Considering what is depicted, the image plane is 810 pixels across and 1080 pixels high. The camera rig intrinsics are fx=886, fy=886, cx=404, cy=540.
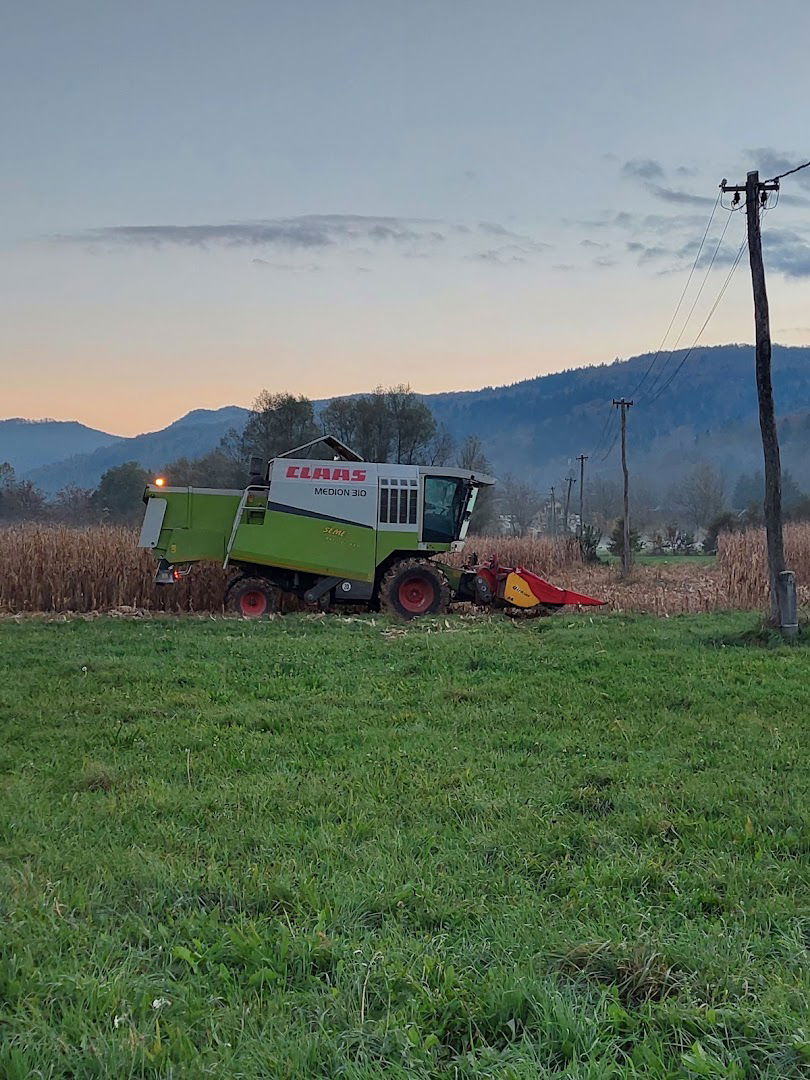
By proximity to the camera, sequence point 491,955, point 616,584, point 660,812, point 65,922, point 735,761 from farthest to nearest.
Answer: point 616,584, point 735,761, point 660,812, point 65,922, point 491,955

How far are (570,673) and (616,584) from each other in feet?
58.0

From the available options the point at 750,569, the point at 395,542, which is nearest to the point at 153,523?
the point at 395,542

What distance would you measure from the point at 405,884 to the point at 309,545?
37.6 feet

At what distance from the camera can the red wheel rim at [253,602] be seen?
15.3 m

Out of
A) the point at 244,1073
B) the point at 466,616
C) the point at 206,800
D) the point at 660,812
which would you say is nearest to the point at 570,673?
the point at 660,812

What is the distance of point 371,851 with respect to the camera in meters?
4.15

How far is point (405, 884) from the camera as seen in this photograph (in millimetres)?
3750

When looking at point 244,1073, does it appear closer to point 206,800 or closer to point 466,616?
point 206,800

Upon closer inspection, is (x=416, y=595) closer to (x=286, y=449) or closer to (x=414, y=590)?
(x=414, y=590)

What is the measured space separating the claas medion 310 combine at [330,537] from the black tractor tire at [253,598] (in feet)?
0.06

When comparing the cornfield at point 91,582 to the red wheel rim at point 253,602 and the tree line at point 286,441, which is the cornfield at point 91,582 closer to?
the red wheel rim at point 253,602

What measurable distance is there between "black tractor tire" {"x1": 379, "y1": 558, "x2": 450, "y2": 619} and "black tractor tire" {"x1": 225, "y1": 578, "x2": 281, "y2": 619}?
1887mm

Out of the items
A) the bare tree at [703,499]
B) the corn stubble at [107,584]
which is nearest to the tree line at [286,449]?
the corn stubble at [107,584]

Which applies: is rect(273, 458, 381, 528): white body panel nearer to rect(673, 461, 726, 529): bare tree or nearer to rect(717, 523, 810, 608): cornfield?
rect(717, 523, 810, 608): cornfield
